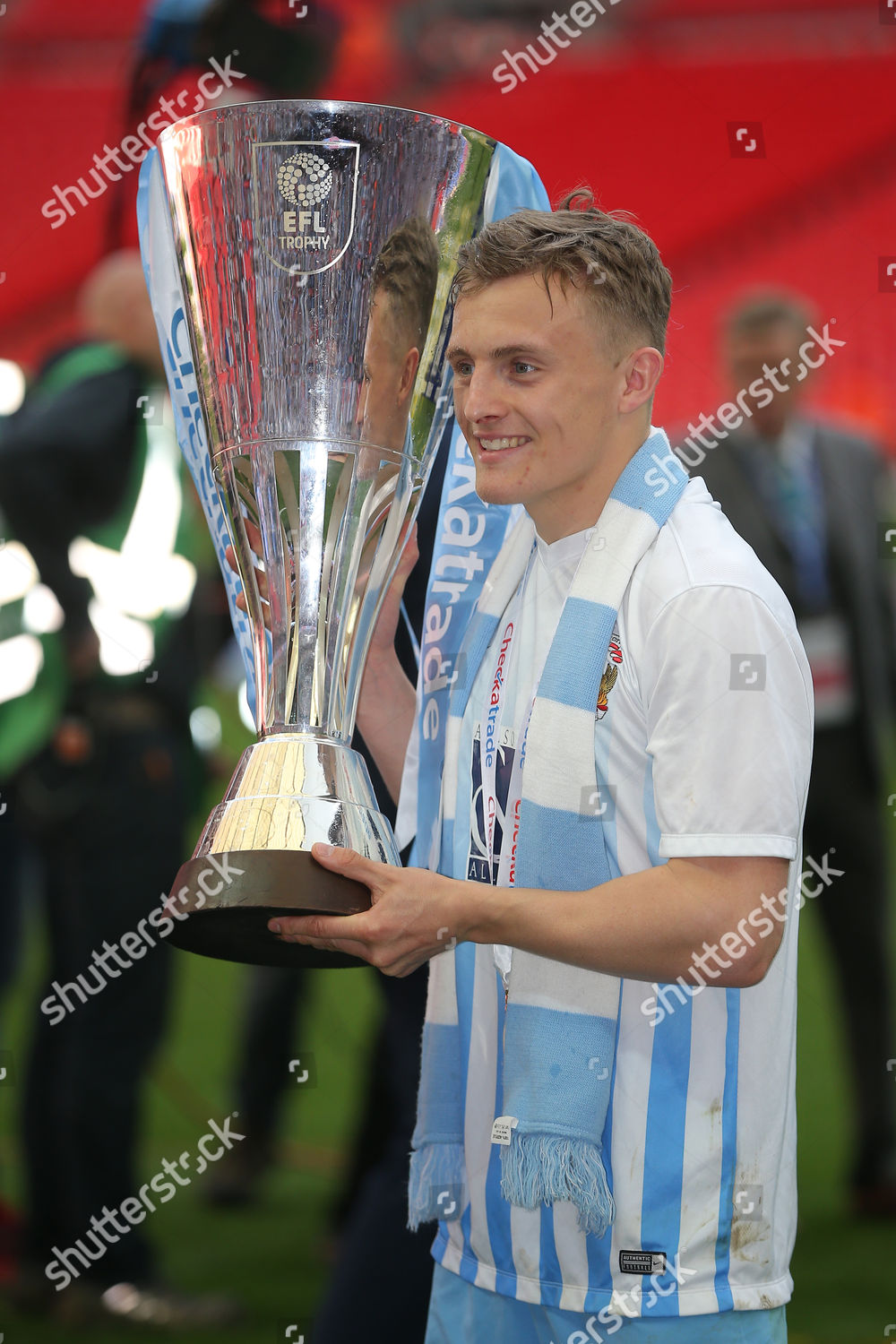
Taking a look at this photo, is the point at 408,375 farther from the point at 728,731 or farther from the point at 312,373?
the point at 728,731

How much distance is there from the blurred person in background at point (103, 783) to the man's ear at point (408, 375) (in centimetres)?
138

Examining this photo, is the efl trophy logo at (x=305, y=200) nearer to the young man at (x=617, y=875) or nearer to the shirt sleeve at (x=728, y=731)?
the young man at (x=617, y=875)

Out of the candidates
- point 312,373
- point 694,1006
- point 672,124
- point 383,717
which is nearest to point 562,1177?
point 694,1006

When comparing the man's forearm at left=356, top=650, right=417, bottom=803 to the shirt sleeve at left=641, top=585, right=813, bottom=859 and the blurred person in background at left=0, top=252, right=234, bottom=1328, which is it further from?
the blurred person in background at left=0, top=252, right=234, bottom=1328

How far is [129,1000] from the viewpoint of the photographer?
2562 mm

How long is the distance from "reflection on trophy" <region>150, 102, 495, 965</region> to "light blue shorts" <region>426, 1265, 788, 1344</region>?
1.08ft

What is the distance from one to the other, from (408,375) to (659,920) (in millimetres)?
516

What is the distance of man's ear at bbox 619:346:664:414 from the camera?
1.24 m

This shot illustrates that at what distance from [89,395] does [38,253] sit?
11.2m

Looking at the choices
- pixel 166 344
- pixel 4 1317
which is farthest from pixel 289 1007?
pixel 166 344

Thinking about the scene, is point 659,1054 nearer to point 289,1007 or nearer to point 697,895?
point 697,895

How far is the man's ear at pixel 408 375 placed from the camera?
1308mm

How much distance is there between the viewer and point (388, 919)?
1122 millimetres

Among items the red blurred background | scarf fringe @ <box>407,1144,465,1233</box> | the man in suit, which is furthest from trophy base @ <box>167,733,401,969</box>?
the red blurred background
